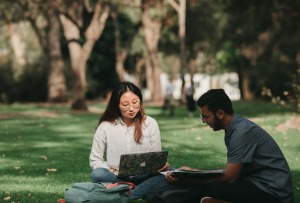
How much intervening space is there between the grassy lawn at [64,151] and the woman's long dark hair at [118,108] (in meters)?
1.33

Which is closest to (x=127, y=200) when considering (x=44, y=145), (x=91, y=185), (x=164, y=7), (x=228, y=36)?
(x=91, y=185)

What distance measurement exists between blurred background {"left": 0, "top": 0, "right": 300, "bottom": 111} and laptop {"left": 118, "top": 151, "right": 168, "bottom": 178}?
1918cm

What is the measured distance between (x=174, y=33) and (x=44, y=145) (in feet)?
145

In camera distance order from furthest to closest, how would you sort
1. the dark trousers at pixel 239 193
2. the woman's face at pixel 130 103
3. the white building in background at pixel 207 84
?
the white building in background at pixel 207 84, the woman's face at pixel 130 103, the dark trousers at pixel 239 193

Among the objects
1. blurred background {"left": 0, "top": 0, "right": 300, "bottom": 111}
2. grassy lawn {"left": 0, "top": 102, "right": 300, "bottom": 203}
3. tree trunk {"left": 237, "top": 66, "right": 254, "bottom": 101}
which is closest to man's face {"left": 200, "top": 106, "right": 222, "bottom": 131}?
grassy lawn {"left": 0, "top": 102, "right": 300, "bottom": 203}

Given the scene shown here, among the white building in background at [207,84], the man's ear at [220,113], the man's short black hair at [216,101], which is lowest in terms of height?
the white building in background at [207,84]

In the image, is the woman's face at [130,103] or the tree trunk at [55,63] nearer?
the woman's face at [130,103]

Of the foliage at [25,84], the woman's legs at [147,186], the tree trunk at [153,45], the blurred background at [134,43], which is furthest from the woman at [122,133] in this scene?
the tree trunk at [153,45]

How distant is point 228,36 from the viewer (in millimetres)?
55531

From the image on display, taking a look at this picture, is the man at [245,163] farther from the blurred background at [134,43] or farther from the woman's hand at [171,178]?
the blurred background at [134,43]

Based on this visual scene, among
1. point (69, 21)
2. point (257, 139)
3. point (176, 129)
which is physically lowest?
point (176, 129)

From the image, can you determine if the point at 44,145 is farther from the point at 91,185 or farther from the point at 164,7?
the point at 164,7

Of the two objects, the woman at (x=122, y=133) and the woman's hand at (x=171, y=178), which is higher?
Result: the woman at (x=122, y=133)

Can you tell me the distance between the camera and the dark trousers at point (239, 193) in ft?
20.6
